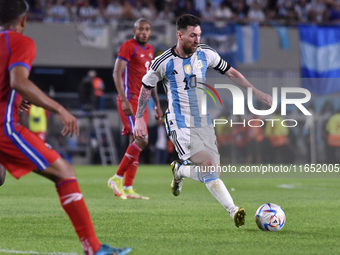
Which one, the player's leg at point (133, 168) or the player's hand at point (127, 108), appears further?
the player's leg at point (133, 168)

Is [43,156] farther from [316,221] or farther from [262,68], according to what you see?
[262,68]

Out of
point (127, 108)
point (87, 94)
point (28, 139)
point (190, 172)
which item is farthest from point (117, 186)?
point (87, 94)

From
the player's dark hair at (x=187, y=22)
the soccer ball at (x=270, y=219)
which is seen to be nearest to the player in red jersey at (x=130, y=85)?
the player's dark hair at (x=187, y=22)

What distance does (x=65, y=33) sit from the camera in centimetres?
2025

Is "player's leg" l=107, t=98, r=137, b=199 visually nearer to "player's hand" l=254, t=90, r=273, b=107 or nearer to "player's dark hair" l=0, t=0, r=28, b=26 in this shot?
"player's hand" l=254, t=90, r=273, b=107

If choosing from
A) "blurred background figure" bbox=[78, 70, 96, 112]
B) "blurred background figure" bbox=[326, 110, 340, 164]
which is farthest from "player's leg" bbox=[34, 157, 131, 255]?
"blurred background figure" bbox=[326, 110, 340, 164]

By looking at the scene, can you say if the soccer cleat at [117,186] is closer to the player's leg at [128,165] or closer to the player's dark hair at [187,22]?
the player's leg at [128,165]

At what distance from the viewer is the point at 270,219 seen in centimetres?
528

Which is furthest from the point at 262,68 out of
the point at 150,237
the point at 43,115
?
the point at 150,237

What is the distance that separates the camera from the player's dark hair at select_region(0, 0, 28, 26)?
3863 millimetres

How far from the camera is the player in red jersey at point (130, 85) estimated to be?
8.25m

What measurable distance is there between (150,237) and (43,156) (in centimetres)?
163

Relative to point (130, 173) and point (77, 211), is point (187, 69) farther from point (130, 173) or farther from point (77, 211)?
point (130, 173)

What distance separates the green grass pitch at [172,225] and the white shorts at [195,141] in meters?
→ 0.75
